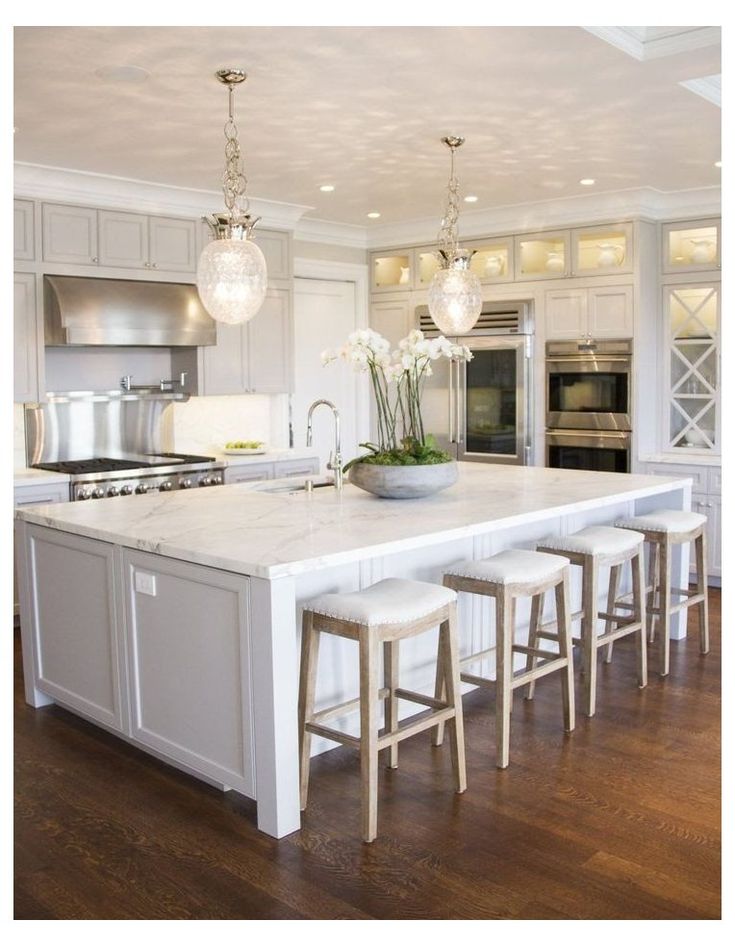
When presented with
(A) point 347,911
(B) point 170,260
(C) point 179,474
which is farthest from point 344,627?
(B) point 170,260

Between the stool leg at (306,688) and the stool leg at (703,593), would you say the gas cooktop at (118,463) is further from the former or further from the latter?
the stool leg at (703,593)

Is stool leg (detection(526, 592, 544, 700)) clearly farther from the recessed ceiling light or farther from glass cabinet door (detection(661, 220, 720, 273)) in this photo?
glass cabinet door (detection(661, 220, 720, 273))

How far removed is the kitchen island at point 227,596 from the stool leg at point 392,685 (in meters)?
0.17

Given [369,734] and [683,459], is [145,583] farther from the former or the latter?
[683,459]

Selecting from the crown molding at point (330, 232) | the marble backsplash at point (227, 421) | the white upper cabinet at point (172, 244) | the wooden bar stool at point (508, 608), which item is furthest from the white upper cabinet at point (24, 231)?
the wooden bar stool at point (508, 608)

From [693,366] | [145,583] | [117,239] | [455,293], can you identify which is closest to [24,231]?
[117,239]

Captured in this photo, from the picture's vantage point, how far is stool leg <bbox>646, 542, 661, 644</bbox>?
449 centimetres

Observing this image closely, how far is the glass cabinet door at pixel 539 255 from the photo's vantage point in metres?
6.55

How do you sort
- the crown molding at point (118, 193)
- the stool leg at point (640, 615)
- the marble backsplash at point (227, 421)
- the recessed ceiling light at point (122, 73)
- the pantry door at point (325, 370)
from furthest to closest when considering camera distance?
the pantry door at point (325, 370) → the marble backsplash at point (227, 421) → the crown molding at point (118, 193) → the stool leg at point (640, 615) → the recessed ceiling light at point (122, 73)

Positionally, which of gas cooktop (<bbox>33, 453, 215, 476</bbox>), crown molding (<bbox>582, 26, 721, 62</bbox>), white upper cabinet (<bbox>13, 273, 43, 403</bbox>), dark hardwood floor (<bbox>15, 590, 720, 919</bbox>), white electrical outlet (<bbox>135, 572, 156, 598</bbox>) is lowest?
dark hardwood floor (<bbox>15, 590, 720, 919</bbox>)

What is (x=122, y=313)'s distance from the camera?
5.62 m

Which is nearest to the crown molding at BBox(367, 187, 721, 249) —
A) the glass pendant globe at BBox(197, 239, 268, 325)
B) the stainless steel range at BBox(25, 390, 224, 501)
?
the stainless steel range at BBox(25, 390, 224, 501)

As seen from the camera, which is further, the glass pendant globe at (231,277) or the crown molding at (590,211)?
the crown molding at (590,211)
